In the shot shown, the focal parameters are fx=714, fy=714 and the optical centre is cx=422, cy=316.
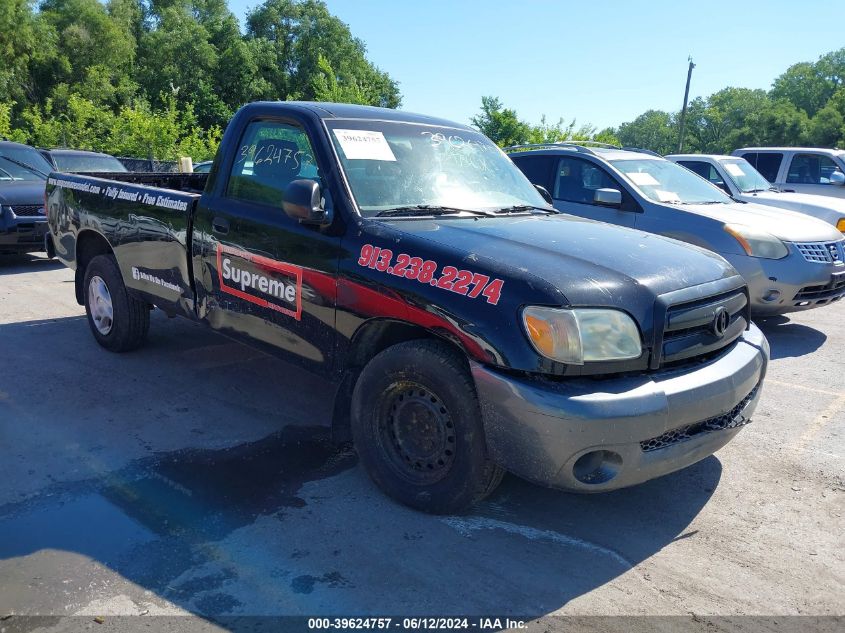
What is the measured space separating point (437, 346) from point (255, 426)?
177cm

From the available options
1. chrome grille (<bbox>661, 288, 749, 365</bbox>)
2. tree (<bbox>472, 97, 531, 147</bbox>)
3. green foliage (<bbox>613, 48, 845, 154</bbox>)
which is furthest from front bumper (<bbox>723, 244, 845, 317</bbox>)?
green foliage (<bbox>613, 48, 845, 154</bbox>)

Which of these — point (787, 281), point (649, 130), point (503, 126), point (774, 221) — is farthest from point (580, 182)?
point (649, 130)

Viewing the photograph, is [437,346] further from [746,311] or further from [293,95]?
[293,95]

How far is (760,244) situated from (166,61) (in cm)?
4022

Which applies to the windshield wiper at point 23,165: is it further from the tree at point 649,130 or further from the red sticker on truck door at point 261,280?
the tree at point 649,130

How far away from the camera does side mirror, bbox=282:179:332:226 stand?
368 cm

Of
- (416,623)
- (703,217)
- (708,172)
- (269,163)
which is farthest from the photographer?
(708,172)

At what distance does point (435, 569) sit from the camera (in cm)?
308

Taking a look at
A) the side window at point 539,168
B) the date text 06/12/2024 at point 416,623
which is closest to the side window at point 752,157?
the side window at point 539,168

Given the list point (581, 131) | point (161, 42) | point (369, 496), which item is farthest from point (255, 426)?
point (161, 42)

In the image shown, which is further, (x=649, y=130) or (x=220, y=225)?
(x=649, y=130)

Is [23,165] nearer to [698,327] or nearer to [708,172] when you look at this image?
[708,172]

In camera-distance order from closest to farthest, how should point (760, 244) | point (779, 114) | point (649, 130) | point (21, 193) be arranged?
1. point (760, 244)
2. point (21, 193)
3. point (779, 114)
4. point (649, 130)

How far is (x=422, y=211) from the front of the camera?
3953mm
